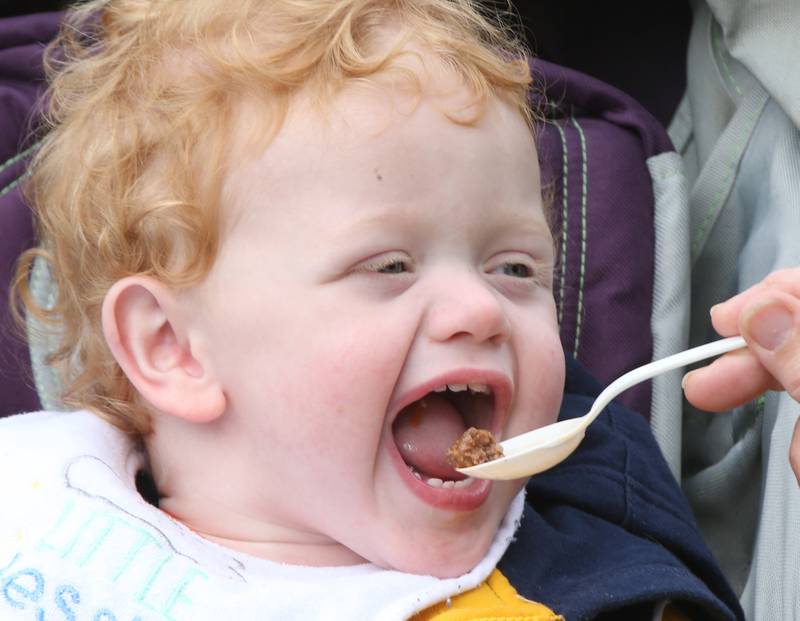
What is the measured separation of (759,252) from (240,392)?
32.7 inches

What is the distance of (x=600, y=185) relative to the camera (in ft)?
6.10

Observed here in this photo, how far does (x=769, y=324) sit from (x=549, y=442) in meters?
0.24

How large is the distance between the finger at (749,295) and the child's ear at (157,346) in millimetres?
550

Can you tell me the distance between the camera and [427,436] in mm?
1302

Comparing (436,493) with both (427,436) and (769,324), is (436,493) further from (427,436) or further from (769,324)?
(769,324)

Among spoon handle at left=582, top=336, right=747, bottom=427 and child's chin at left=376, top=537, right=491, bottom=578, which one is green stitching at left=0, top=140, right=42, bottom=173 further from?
spoon handle at left=582, top=336, right=747, bottom=427

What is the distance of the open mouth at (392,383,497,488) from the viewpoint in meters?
1.29

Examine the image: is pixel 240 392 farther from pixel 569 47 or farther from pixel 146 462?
pixel 569 47

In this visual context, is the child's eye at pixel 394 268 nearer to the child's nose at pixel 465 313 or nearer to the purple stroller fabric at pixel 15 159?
the child's nose at pixel 465 313

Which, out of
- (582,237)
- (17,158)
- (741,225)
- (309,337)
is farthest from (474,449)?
(17,158)

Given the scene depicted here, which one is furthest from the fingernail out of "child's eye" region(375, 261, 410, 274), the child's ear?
the child's ear

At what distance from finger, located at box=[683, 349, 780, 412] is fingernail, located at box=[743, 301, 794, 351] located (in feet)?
0.18

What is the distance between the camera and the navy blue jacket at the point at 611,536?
1.32 metres

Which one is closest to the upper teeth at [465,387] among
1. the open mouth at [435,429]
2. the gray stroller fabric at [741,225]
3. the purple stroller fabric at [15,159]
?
the open mouth at [435,429]
